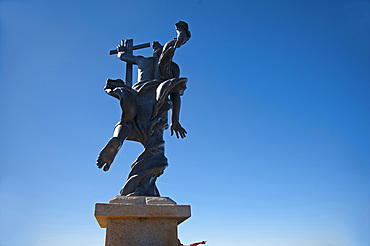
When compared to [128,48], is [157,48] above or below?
below

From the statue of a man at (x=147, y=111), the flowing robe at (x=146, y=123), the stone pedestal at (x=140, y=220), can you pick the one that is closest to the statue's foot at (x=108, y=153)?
the statue of a man at (x=147, y=111)

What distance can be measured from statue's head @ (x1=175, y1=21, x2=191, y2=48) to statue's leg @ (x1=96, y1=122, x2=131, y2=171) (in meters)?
1.61

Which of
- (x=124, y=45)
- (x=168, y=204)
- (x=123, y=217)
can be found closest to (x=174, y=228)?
(x=168, y=204)

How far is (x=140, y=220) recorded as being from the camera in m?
3.57

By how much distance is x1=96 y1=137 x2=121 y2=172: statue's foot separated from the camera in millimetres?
3982

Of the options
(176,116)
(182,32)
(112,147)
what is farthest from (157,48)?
(112,147)

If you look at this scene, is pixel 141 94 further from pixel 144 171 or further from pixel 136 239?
pixel 136 239

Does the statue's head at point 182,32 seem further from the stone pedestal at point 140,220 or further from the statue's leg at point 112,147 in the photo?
the stone pedestal at point 140,220

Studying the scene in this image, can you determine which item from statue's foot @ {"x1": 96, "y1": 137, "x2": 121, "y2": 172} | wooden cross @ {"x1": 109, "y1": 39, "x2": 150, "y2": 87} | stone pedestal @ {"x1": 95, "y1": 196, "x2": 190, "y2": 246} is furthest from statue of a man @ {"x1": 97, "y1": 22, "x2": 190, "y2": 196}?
stone pedestal @ {"x1": 95, "y1": 196, "x2": 190, "y2": 246}

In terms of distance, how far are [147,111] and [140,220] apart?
5.43 feet

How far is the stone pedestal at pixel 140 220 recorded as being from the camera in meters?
3.44

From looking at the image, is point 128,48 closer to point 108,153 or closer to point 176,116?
point 176,116

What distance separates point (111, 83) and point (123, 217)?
2070 mm

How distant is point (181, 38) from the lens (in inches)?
185
